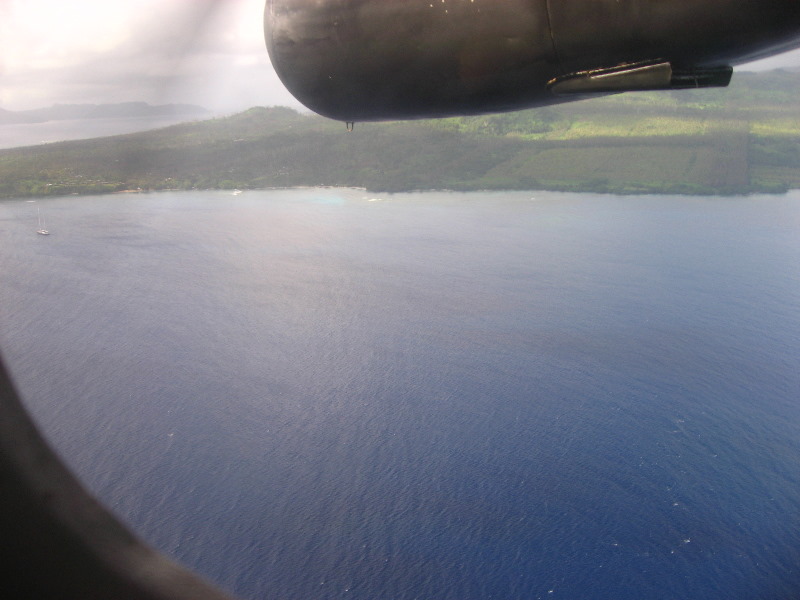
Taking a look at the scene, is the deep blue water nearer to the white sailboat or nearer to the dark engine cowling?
the white sailboat

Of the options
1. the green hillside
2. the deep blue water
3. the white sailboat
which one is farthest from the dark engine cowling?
the white sailboat

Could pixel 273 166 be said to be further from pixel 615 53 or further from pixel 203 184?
pixel 615 53

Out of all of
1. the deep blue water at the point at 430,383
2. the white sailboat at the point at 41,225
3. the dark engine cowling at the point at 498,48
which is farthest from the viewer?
the white sailboat at the point at 41,225

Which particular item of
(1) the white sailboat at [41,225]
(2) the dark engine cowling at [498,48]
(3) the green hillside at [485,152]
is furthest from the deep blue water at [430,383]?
(2) the dark engine cowling at [498,48]

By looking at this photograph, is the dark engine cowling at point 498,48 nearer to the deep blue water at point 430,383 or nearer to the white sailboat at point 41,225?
the deep blue water at point 430,383

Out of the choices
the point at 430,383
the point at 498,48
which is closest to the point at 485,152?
the point at 430,383
